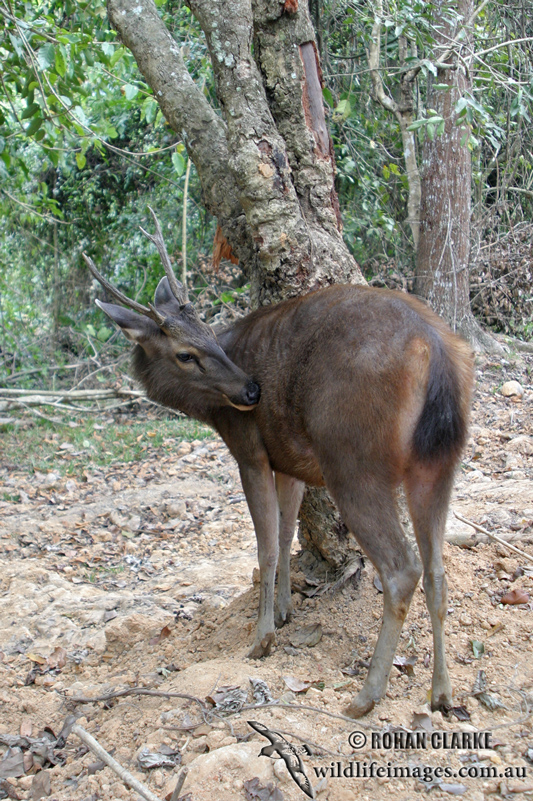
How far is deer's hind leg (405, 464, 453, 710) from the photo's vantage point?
295 centimetres

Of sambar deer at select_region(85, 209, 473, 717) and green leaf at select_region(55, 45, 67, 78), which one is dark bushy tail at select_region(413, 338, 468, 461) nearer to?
sambar deer at select_region(85, 209, 473, 717)

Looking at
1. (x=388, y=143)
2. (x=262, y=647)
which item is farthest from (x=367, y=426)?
(x=388, y=143)

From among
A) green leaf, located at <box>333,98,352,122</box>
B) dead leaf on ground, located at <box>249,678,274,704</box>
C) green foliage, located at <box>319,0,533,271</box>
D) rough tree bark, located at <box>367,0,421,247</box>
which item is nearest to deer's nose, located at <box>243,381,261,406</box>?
dead leaf on ground, located at <box>249,678,274,704</box>

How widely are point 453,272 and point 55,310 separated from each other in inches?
258

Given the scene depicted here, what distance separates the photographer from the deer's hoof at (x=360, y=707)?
2859 millimetres

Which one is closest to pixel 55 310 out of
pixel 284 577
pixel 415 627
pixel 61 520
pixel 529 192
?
pixel 61 520

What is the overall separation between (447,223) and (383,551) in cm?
620

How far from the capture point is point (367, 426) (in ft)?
9.43

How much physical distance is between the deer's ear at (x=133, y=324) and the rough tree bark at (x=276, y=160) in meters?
0.66

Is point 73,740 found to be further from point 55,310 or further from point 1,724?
point 55,310

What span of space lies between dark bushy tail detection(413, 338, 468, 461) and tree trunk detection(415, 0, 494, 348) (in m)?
5.50

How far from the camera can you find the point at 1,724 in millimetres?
3285

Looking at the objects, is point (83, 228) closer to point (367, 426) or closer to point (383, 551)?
point (367, 426)

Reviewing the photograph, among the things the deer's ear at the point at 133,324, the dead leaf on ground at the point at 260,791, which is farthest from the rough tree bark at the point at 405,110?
the dead leaf on ground at the point at 260,791
